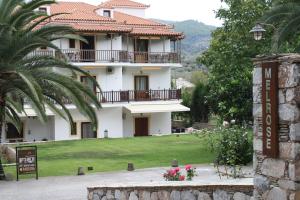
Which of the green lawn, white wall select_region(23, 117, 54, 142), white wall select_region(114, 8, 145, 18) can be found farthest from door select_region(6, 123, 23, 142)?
white wall select_region(114, 8, 145, 18)

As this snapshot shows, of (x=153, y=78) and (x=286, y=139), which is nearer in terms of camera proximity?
(x=286, y=139)

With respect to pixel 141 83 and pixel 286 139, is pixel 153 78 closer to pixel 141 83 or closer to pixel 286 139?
pixel 141 83

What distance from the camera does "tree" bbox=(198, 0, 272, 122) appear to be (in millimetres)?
24094

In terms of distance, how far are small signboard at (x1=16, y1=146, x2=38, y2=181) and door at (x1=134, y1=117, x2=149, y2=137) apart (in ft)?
86.5

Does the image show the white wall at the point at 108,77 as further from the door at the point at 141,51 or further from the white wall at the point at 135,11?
the white wall at the point at 135,11

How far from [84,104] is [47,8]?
26614 millimetres

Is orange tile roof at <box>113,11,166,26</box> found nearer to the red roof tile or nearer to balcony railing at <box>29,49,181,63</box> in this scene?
the red roof tile

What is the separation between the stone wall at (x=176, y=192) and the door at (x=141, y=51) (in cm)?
3366

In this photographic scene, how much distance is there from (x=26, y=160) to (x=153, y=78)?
28.2m

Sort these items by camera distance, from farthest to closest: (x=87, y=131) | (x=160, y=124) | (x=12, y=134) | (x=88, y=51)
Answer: (x=160, y=124) < (x=87, y=131) < (x=12, y=134) < (x=88, y=51)

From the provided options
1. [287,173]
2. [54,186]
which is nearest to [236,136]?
[54,186]

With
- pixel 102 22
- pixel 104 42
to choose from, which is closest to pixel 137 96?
→ pixel 104 42

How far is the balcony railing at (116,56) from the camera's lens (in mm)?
42031

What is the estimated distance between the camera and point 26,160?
65.5 feet
